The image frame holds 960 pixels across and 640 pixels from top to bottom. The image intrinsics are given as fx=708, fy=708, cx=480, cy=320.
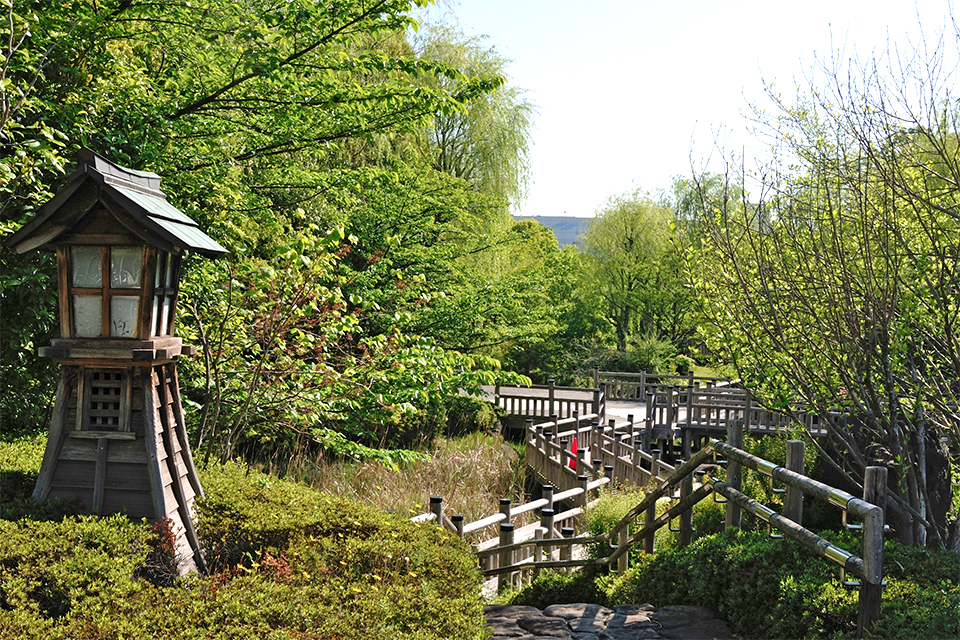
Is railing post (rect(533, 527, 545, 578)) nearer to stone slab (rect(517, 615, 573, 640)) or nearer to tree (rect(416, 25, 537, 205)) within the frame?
stone slab (rect(517, 615, 573, 640))

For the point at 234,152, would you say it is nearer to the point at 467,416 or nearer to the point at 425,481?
the point at 425,481

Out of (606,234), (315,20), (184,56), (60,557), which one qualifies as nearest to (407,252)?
(184,56)

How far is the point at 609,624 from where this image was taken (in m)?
4.94

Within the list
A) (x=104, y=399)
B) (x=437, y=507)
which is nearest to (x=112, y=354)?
(x=104, y=399)

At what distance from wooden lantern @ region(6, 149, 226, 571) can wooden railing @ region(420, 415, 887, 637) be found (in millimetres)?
3701

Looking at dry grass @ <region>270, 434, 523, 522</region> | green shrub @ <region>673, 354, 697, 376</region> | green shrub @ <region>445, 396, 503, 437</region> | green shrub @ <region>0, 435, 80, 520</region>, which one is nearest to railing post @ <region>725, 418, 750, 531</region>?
green shrub @ <region>0, 435, 80, 520</region>

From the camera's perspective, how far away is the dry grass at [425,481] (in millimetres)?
11438

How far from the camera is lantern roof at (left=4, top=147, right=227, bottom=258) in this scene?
4727mm

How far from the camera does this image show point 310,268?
6.89 meters

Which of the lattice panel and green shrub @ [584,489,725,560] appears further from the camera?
green shrub @ [584,489,725,560]

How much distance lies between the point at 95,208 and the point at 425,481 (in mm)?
8819

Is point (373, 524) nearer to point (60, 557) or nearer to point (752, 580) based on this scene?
point (60, 557)

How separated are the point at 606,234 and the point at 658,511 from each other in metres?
23.5

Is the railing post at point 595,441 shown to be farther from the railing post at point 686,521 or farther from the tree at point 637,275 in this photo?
the tree at point 637,275
